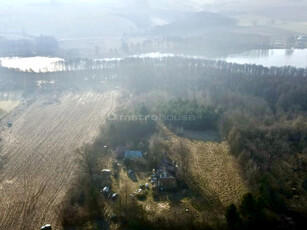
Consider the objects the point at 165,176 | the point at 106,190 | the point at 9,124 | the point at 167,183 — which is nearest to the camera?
the point at 106,190

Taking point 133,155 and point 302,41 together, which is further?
point 302,41

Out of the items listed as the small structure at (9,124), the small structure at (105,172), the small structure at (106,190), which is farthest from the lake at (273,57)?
the small structure at (106,190)

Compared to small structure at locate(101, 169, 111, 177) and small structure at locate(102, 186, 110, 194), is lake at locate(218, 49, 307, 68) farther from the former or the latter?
small structure at locate(102, 186, 110, 194)

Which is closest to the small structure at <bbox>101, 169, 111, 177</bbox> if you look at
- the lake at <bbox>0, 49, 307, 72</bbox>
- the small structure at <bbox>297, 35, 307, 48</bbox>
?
the lake at <bbox>0, 49, 307, 72</bbox>

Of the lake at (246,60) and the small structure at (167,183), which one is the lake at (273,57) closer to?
the lake at (246,60)

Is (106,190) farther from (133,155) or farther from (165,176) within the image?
(133,155)
